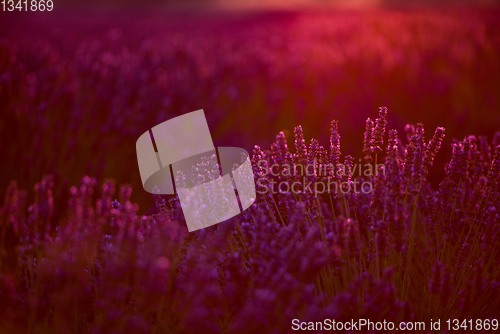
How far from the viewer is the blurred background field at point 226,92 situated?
144 inches

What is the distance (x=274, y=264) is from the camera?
1600mm

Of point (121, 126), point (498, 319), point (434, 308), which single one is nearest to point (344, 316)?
point (434, 308)

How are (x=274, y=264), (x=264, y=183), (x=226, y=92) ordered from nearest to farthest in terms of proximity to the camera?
1. (x=274, y=264)
2. (x=264, y=183)
3. (x=226, y=92)

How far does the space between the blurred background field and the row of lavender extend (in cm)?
142

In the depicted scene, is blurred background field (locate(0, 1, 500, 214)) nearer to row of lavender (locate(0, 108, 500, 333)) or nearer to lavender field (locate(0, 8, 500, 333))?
lavender field (locate(0, 8, 500, 333))

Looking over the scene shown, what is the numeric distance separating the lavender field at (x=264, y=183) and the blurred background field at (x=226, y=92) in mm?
→ 21

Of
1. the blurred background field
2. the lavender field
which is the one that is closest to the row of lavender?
the lavender field

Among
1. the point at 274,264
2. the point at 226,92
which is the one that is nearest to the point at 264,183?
the point at 274,264

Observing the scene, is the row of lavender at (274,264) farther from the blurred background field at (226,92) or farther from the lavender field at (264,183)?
the blurred background field at (226,92)

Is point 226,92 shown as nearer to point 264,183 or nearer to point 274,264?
point 264,183

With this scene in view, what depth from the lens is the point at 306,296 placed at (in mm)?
1439

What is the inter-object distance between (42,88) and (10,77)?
0.32 meters

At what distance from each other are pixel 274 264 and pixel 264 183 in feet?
1.64

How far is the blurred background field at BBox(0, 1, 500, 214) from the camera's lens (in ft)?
12.0
